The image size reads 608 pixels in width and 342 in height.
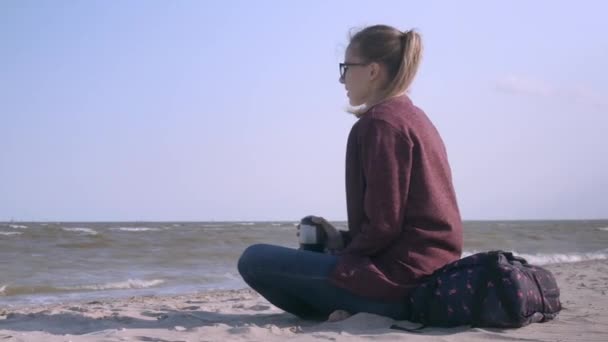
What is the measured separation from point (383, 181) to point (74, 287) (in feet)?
18.9

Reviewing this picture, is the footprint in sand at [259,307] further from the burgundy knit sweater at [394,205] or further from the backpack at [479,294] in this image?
the backpack at [479,294]

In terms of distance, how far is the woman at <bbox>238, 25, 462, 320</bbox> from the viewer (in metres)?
2.94

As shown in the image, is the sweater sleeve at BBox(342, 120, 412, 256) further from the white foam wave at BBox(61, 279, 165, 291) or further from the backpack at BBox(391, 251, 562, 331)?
the white foam wave at BBox(61, 279, 165, 291)

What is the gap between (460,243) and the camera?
10.3 ft

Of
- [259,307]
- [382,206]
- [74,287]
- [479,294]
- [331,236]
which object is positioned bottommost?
[74,287]

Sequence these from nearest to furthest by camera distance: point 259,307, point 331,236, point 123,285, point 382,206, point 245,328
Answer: point 382,206 → point 245,328 → point 331,236 → point 259,307 → point 123,285

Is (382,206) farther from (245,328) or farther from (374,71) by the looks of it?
(245,328)

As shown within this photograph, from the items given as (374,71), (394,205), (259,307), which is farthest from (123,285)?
(394,205)

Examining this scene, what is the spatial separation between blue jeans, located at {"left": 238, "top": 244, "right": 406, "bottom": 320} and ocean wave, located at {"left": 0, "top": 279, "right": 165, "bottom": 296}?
15.7 feet

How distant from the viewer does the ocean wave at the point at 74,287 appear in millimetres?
7409

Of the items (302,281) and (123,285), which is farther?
(123,285)

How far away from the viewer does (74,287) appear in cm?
780

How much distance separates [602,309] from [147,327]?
2383 mm

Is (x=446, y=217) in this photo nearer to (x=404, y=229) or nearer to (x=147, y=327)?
(x=404, y=229)
